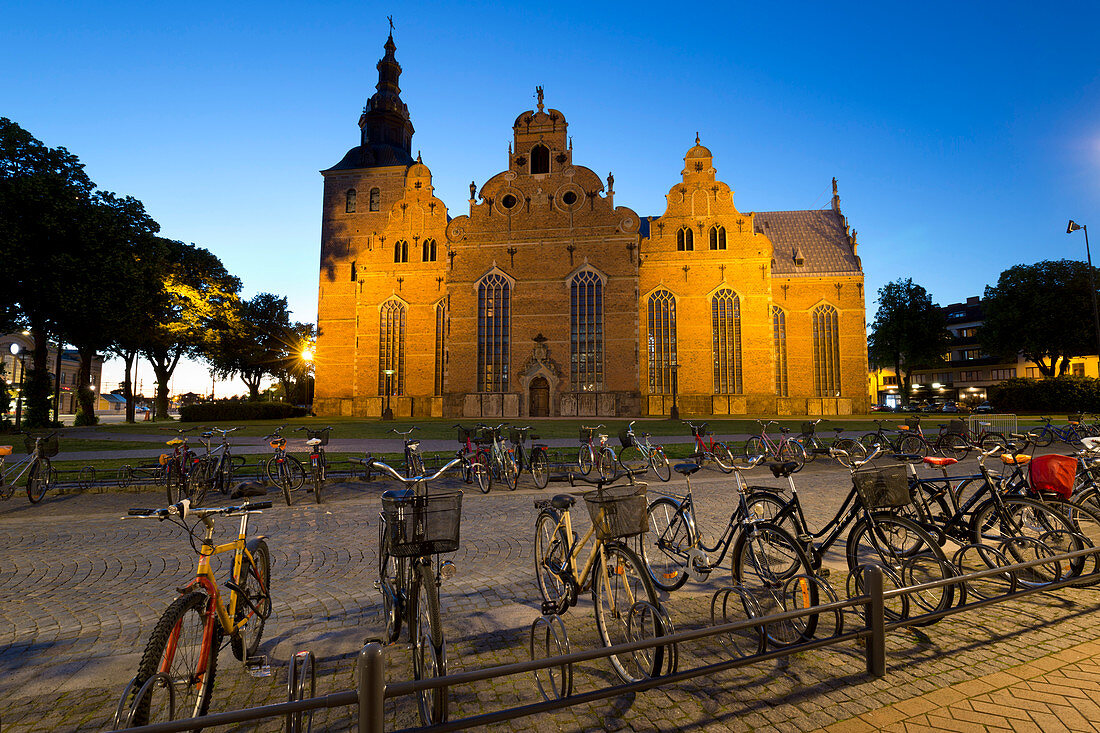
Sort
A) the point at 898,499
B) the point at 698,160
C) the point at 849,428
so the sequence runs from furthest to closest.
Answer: the point at 698,160 < the point at 849,428 < the point at 898,499

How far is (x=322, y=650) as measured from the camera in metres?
3.50

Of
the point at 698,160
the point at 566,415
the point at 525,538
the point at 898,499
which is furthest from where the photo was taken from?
the point at 698,160

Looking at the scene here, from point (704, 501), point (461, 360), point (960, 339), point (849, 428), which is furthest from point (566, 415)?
point (960, 339)

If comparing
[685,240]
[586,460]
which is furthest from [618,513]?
[685,240]

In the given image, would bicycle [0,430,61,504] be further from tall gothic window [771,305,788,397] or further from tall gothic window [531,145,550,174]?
tall gothic window [771,305,788,397]

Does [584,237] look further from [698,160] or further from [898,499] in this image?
[898,499]

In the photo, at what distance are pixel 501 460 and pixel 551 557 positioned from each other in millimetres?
6507

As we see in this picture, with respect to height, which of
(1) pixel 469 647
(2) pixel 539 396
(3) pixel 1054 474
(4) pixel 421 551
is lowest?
(1) pixel 469 647

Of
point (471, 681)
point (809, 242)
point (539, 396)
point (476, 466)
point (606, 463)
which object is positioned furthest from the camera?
point (809, 242)

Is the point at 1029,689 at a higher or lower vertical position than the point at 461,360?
lower

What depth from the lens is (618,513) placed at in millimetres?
3354

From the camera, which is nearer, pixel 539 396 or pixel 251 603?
pixel 251 603

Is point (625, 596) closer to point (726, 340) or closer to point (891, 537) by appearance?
point (891, 537)

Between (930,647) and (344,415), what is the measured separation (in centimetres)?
4053
